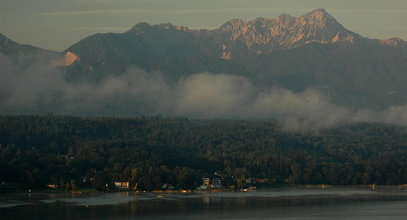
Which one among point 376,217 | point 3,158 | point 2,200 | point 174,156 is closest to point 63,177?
point 3,158

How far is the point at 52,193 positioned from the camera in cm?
14238

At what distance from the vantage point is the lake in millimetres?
111688

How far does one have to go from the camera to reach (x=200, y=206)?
12500cm

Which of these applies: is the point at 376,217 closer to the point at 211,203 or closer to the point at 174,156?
the point at 211,203

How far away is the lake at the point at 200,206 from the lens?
112m

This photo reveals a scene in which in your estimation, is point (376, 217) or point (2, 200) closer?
point (376, 217)

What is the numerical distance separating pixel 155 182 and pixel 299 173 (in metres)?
43.2

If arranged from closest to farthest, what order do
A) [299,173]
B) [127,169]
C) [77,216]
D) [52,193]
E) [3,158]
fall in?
[77,216], [52,193], [3,158], [127,169], [299,173]

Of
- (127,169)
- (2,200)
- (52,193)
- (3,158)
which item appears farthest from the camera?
(127,169)

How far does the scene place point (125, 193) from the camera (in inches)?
5886

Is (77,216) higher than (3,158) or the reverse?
the reverse

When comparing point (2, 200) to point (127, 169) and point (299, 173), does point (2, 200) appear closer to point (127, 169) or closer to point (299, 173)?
point (127, 169)

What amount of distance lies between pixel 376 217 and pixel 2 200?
156 ft

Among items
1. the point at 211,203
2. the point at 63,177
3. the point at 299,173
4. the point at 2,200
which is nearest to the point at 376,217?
the point at 211,203
